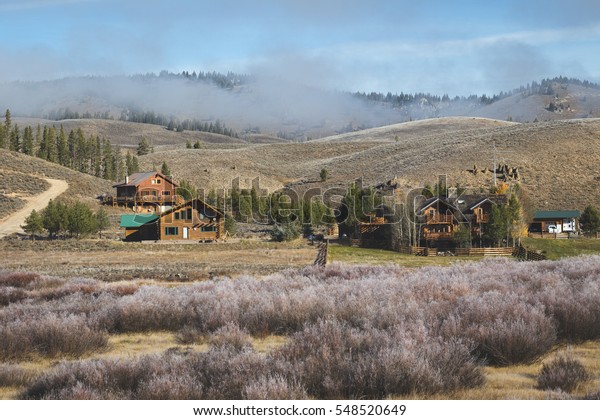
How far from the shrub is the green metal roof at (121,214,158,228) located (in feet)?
182

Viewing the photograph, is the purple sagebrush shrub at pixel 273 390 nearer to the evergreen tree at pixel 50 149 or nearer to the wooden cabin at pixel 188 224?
the wooden cabin at pixel 188 224

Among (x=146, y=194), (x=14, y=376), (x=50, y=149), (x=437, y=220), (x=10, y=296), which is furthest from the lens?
(x=50, y=149)

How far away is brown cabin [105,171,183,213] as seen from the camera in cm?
8206

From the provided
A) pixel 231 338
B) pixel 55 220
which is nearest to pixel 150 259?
pixel 55 220

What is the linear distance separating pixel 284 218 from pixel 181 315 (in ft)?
177

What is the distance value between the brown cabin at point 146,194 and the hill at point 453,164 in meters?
29.7

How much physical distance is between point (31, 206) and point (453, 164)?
67.4 m

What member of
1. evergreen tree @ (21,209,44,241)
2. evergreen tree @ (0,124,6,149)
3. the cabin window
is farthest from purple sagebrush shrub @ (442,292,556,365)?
evergreen tree @ (0,124,6,149)

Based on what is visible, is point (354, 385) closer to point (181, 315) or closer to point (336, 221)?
point (181, 315)

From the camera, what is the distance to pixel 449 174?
93.2 metres

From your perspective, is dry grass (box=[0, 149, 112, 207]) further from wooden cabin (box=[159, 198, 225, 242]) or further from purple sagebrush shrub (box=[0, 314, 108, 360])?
purple sagebrush shrub (box=[0, 314, 108, 360])

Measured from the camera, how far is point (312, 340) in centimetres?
921

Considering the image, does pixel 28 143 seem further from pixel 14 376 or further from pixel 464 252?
pixel 14 376
